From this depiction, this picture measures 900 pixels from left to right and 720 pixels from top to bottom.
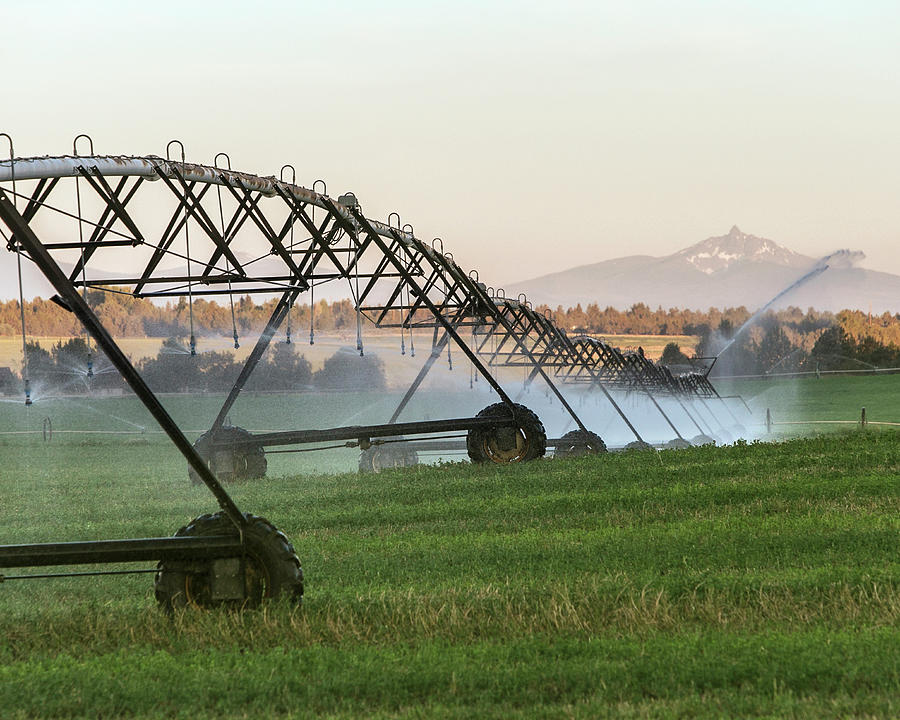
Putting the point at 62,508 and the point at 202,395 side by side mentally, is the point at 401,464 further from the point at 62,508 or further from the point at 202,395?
the point at 202,395

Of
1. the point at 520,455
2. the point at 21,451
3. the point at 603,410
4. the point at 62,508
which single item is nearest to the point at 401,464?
the point at 520,455

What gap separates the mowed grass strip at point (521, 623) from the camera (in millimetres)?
5809

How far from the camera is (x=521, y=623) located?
712 centimetres

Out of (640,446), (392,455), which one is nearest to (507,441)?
(392,455)

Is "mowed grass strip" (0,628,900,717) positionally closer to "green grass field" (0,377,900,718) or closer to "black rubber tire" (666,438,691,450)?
"green grass field" (0,377,900,718)

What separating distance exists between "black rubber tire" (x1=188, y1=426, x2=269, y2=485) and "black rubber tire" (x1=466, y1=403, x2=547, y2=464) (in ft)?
10.5

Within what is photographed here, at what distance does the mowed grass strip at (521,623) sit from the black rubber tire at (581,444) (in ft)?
30.4

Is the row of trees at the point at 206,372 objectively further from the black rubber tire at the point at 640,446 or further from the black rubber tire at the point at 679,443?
the black rubber tire at the point at 640,446

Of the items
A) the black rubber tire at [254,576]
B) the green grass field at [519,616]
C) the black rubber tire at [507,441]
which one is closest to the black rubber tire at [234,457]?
the black rubber tire at [507,441]

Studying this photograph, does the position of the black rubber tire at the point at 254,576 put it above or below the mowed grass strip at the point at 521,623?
above

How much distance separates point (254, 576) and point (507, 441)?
11.8m

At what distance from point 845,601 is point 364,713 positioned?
328 centimetres

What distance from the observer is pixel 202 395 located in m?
73.7

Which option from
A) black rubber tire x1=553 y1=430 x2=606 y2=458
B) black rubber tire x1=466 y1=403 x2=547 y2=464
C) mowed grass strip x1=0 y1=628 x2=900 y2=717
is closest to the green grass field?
mowed grass strip x1=0 y1=628 x2=900 y2=717
